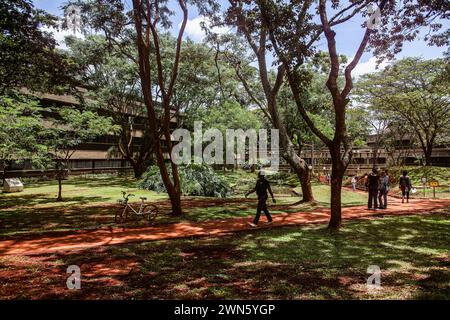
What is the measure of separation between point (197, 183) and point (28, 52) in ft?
40.9

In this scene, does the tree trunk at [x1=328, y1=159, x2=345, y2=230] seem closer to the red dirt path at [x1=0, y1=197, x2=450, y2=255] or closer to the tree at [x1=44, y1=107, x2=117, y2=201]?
the red dirt path at [x1=0, y1=197, x2=450, y2=255]

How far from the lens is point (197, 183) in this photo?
22734 mm

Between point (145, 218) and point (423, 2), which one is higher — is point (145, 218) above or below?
below

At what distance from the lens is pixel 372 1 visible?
11.2 metres

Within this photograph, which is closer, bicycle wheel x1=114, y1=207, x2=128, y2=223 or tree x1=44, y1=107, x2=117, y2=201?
bicycle wheel x1=114, y1=207, x2=128, y2=223

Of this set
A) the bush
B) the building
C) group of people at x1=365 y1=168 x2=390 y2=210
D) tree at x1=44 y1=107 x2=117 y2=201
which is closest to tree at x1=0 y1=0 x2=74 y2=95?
tree at x1=44 y1=107 x2=117 y2=201

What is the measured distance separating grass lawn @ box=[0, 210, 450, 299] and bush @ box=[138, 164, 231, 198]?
493 inches

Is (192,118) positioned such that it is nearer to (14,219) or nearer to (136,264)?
(14,219)

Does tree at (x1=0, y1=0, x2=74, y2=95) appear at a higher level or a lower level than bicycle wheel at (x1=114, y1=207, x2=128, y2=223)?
higher

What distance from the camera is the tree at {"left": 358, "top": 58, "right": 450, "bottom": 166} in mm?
28578
